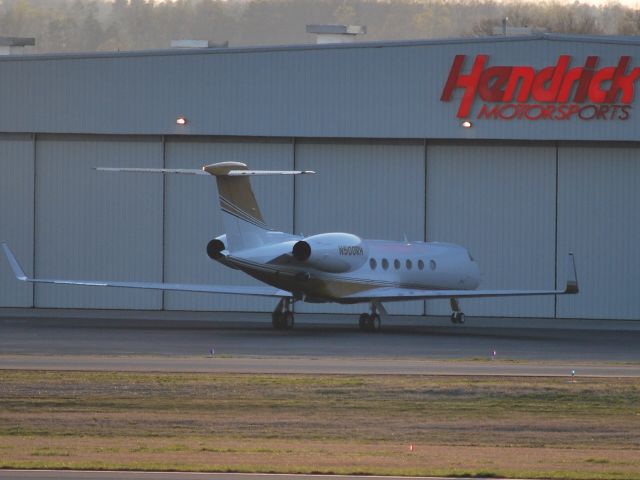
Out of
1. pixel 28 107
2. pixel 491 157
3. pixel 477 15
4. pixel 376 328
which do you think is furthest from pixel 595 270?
pixel 477 15

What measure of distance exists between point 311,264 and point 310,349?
19.8 feet

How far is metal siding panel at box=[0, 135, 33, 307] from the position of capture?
5038cm

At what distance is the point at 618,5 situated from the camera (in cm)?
18438

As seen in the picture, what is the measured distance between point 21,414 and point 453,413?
6524 millimetres

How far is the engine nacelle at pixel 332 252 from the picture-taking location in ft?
125

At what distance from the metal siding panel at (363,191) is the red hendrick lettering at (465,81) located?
2.41 metres

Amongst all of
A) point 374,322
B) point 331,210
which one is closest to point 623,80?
point 331,210

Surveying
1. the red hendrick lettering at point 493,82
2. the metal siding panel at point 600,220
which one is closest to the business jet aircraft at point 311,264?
the metal siding panel at point 600,220

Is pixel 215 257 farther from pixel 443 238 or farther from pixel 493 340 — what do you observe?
pixel 443 238

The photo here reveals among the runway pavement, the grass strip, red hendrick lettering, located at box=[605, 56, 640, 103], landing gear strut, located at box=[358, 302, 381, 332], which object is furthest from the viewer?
red hendrick lettering, located at box=[605, 56, 640, 103]

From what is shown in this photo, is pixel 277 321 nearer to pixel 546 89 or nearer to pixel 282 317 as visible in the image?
pixel 282 317

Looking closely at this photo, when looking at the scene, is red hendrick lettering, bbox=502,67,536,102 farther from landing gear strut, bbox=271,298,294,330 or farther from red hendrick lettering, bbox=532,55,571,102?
landing gear strut, bbox=271,298,294,330

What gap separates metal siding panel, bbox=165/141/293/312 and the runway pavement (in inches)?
242

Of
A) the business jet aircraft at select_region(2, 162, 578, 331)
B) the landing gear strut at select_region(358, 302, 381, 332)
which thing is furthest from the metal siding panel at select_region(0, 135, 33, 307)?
the landing gear strut at select_region(358, 302, 381, 332)
